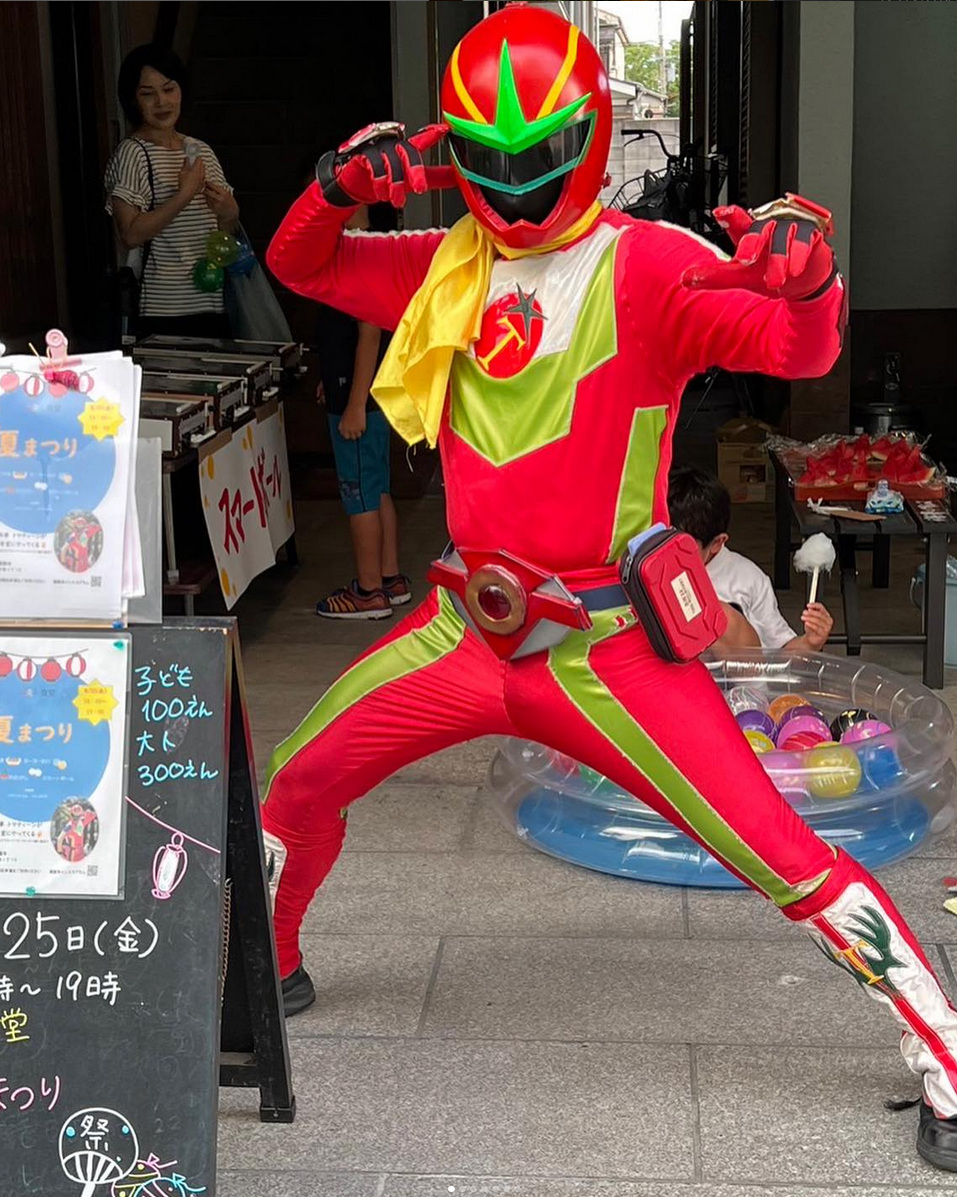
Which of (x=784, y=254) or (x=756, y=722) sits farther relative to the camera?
(x=756, y=722)

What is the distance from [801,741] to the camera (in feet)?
14.4

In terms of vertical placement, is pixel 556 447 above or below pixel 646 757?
above

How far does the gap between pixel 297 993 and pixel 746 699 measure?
184 centimetres

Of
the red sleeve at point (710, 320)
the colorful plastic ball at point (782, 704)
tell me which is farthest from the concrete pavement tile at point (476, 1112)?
the colorful plastic ball at point (782, 704)

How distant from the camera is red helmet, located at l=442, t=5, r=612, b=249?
9.03ft

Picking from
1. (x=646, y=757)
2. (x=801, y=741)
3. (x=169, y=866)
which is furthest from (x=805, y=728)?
(x=169, y=866)

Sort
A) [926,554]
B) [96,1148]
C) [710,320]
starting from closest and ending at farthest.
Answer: [96,1148]
[710,320]
[926,554]

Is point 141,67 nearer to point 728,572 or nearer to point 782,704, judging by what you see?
point 728,572

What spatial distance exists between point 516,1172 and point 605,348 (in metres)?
1.43

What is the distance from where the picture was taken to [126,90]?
662cm

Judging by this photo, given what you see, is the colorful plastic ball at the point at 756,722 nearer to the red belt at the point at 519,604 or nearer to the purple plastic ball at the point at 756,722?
the purple plastic ball at the point at 756,722

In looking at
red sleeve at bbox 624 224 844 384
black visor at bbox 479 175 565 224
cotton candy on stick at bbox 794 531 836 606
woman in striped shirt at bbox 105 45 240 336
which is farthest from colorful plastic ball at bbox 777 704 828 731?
woman in striped shirt at bbox 105 45 240 336

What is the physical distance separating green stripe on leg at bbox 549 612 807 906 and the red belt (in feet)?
0.12

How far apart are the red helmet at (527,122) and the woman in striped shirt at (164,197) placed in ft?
13.5
